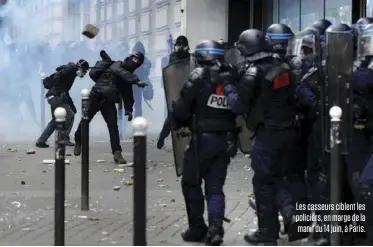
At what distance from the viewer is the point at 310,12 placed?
17.3m

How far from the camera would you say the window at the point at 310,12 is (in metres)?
17.0

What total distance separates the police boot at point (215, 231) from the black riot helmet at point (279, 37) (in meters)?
1.56

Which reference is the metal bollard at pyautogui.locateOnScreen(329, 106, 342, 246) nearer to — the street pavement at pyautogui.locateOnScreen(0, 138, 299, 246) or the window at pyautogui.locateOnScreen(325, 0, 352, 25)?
the street pavement at pyautogui.locateOnScreen(0, 138, 299, 246)

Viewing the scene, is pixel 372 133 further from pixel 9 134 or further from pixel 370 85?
pixel 9 134

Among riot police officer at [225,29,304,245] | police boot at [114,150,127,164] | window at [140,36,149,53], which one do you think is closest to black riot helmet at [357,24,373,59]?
riot police officer at [225,29,304,245]

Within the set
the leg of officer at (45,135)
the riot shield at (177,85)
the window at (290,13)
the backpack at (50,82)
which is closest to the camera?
the riot shield at (177,85)

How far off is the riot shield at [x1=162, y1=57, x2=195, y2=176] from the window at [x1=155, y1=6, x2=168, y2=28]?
13.2 metres

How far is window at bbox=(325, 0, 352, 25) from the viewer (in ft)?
52.8

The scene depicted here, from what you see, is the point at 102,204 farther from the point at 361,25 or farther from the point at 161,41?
the point at 161,41

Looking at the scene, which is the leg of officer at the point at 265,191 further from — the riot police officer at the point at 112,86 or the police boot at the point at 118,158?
the police boot at the point at 118,158

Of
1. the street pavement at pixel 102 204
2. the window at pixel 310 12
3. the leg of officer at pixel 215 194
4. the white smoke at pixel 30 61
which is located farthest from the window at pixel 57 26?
the leg of officer at pixel 215 194

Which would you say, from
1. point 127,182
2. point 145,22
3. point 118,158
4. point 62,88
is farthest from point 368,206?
point 145,22

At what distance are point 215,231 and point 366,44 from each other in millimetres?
1965

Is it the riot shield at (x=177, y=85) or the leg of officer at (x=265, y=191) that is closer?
the leg of officer at (x=265, y=191)
